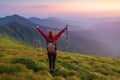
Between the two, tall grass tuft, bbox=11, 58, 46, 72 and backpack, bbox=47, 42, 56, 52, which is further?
tall grass tuft, bbox=11, 58, 46, 72

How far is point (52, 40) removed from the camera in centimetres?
1938

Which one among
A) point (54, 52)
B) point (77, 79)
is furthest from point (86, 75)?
point (54, 52)

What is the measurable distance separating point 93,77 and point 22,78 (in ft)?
25.0

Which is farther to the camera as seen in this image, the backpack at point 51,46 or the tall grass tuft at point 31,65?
the tall grass tuft at point 31,65

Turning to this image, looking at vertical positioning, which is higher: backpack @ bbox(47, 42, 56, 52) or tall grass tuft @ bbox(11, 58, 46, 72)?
backpack @ bbox(47, 42, 56, 52)

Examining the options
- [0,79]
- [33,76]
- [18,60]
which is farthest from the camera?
[18,60]

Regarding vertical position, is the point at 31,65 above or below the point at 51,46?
below

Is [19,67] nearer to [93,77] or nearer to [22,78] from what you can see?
[22,78]

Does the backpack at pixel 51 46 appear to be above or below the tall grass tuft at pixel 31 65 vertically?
above

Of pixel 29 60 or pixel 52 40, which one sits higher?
pixel 52 40

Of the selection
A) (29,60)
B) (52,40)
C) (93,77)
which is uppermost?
(52,40)

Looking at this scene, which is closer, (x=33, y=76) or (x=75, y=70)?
(x=33, y=76)

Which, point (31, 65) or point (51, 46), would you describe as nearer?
point (51, 46)

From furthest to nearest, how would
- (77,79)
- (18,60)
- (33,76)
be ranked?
(18,60) → (77,79) → (33,76)
